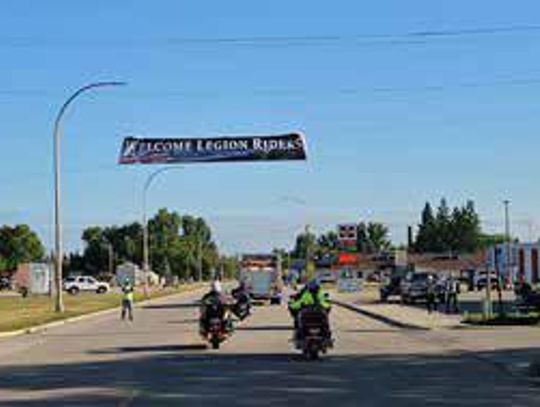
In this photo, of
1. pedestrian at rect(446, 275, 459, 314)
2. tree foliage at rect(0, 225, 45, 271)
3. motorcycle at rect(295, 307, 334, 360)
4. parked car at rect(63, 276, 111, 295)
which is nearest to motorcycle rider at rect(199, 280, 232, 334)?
motorcycle at rect(295, 307, 334, 360)

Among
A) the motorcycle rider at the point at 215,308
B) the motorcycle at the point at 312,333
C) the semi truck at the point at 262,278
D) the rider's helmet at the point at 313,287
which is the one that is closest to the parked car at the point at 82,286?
the semi truck at the point at 262,278

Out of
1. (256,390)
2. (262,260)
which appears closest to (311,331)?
(256,390)

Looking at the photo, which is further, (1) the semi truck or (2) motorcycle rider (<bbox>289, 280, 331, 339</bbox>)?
(1) the semi truck

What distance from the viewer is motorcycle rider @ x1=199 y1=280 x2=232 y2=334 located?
28328 mm

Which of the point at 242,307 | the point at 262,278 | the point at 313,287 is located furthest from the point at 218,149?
the point at 313,287

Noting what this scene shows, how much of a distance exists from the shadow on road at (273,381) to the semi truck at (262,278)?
43360 mm

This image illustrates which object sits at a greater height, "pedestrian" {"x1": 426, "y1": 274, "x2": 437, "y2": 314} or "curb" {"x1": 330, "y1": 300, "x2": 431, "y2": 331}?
"pedestrian" {"x1": 426, "y1": 274, "x2": 437, "y2": 314}

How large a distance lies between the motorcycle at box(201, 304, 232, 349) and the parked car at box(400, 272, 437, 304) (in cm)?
3866

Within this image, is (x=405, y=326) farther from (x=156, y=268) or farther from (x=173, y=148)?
(x=156, y=268)

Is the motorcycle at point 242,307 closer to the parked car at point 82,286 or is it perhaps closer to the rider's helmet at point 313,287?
the rider's helmet at point 313,287

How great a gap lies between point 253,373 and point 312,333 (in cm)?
344

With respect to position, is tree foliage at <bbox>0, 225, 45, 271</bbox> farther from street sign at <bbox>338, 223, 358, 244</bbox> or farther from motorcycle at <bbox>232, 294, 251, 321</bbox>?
motorcycle at <bbox>232, 294, 251, 321</bbox>

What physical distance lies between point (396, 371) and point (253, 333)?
14.5m

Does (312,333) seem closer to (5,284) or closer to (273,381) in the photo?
(273,381)
